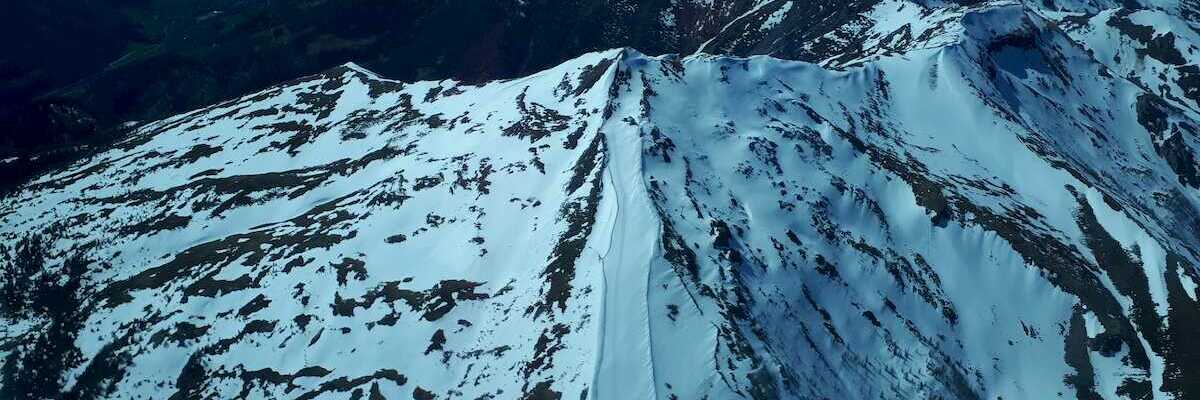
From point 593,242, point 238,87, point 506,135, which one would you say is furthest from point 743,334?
point 238,87

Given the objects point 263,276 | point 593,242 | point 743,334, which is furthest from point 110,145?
point 743,334

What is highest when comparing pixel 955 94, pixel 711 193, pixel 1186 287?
pixel 711 193

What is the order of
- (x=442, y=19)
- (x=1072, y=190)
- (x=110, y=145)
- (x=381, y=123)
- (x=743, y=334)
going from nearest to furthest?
(x=743, y=334) < (x=1072, y=190) < (x=381, y=123) < (x=110, y=145) < (x=442, y=19)

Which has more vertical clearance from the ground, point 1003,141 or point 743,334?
point 743,334

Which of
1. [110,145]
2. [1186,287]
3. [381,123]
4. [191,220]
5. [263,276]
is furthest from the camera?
[110,145]

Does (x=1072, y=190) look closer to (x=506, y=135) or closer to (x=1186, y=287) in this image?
(x=1186, y=287)

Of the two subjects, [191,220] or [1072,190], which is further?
[1072,190]
